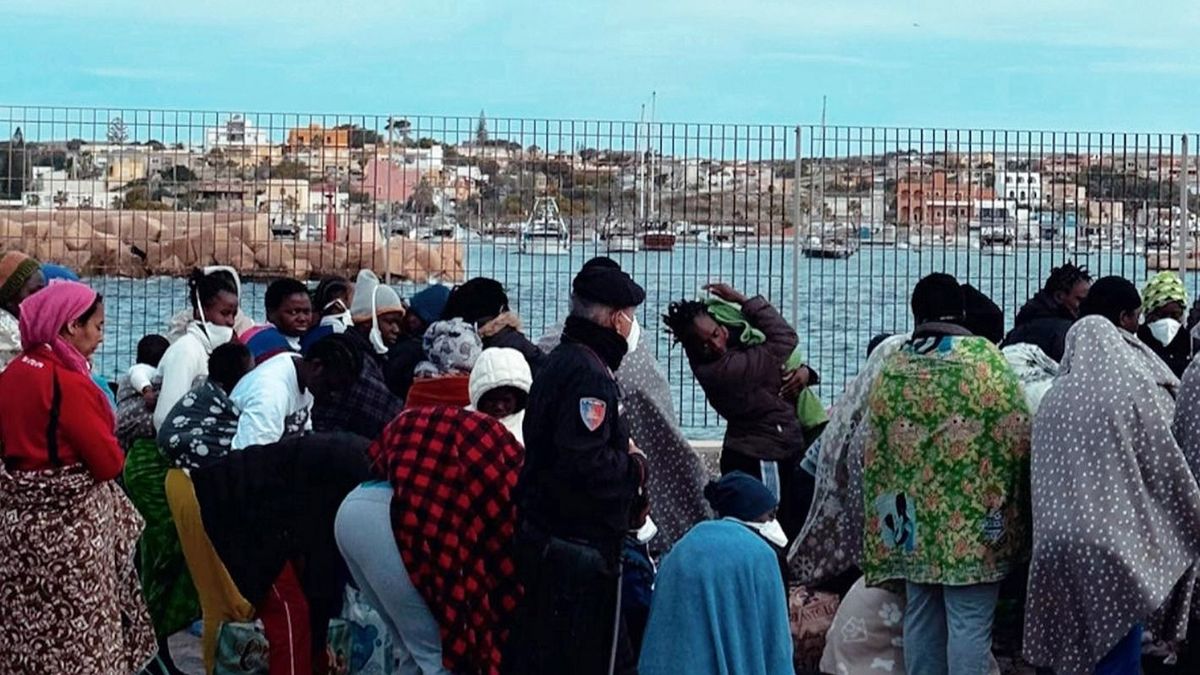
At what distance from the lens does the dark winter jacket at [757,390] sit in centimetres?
1024

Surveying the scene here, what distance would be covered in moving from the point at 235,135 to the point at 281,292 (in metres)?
3.96

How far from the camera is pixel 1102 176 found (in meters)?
14.8

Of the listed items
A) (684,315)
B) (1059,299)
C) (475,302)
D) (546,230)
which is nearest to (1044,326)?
(1059,299)

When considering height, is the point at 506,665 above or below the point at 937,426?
below

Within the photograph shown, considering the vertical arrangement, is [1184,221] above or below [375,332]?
above

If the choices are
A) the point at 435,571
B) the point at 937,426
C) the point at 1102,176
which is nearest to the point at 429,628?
the point at 435,571

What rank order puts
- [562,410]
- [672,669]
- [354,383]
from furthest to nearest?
1. [354,383]
2. [672,669]
3. [562,410]

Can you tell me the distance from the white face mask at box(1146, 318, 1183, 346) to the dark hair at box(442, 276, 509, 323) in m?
3.89

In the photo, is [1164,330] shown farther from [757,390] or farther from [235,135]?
[235,135]

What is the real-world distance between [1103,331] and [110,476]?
154 inches

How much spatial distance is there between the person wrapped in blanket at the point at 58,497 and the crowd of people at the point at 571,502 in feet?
0.04

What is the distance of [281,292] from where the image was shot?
1064 cm

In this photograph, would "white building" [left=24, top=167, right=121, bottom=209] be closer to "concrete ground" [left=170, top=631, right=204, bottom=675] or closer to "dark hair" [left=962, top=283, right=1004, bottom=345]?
"concrete ground" [left=170, top=631, right=204, bottom=675]

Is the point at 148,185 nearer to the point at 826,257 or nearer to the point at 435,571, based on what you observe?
the point at 826,257
